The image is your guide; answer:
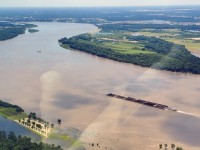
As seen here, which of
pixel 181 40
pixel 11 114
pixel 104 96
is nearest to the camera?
pixel 11 114

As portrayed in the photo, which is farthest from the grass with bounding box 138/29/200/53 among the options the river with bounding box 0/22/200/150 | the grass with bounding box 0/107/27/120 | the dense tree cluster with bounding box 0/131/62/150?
the dense tree cluster with bounding box 0/131/62/150

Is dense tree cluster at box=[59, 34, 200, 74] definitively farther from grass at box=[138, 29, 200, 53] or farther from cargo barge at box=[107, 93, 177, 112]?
cargo barge at box=[107, 93, 177, 112]

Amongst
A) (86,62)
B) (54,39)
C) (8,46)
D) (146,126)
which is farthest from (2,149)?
(54,39)

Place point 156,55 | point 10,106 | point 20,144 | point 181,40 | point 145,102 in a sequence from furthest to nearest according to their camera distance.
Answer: point 181,40, point 156,55, point 145,102, point 10,106, point 20,144

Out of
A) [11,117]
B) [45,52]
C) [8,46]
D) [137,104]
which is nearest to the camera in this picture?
[11,117]

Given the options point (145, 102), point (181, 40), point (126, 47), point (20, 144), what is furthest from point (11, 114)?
point (181, 40)

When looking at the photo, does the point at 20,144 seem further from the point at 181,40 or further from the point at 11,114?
the point at 181,40

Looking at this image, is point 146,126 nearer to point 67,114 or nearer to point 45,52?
point 67,114
